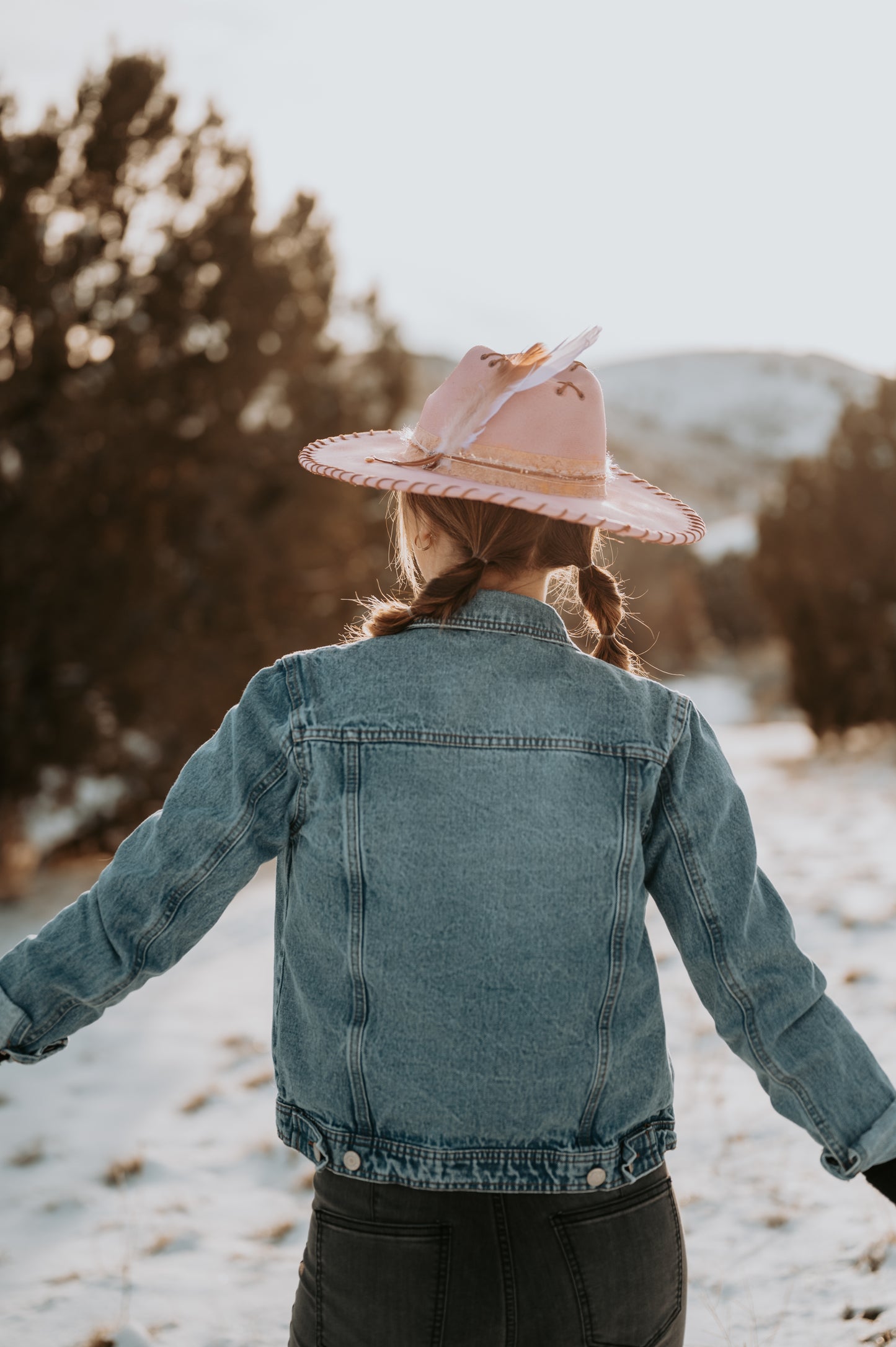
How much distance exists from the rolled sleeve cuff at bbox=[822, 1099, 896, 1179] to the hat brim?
716 mm

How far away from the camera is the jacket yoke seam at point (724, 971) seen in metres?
1.22

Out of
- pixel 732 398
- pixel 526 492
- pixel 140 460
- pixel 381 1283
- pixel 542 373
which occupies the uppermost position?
pixel 542 373

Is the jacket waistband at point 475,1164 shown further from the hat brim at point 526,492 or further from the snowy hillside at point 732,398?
the snowy hillside at point 732,398

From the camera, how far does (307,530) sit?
8109 mm

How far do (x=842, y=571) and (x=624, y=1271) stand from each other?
11208 mm

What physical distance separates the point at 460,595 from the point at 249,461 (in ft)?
23.4

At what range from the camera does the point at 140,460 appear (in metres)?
6.86

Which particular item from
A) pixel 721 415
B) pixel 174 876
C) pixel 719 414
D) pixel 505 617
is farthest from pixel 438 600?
pixel 719 414

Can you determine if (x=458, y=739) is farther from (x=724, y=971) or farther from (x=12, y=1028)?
(x=12, y=1028)

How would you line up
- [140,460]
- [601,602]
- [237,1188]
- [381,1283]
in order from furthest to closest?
[140,460], [237,1188], [601,602], [381,1283]

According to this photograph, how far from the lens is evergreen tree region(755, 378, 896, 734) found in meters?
11.4

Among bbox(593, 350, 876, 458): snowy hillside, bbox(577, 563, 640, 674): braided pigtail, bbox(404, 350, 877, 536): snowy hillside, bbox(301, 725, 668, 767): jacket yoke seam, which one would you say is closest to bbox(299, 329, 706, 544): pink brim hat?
bbox(577, 563, 640, 674): braided pigtail

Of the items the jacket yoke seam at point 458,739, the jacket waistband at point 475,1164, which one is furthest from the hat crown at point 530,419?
the jacket waistband at point 475,1164

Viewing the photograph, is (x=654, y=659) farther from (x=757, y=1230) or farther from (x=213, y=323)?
(x=757, y=1230)
